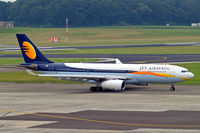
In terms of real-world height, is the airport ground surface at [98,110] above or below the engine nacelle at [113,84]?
below

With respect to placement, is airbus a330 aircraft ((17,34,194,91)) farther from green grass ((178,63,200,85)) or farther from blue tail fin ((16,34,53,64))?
A: green grass ((178,63,200,85))

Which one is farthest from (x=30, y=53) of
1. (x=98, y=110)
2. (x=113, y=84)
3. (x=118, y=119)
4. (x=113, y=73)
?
(x=118, y=119)

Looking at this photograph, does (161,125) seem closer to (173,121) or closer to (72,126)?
(173,121)

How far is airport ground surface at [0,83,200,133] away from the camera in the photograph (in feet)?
113

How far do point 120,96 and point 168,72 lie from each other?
26.4 ft

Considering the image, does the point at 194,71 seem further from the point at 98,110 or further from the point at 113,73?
the point at 98,110

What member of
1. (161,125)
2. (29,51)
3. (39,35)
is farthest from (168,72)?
(39,35)

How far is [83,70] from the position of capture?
196 ft

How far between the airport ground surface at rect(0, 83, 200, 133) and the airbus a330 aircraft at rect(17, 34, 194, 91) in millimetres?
1344

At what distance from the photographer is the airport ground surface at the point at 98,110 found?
3447cm

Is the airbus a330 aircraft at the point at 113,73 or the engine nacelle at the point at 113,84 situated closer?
the engine nacelle at the point at 113,84

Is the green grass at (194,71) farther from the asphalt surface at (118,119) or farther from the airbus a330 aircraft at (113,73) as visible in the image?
the asphalt surface at (118,119)

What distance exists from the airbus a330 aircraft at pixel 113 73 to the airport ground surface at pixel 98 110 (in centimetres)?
134

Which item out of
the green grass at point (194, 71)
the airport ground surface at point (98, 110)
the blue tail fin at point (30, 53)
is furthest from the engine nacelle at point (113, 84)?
the green grass at point (194, 71)
